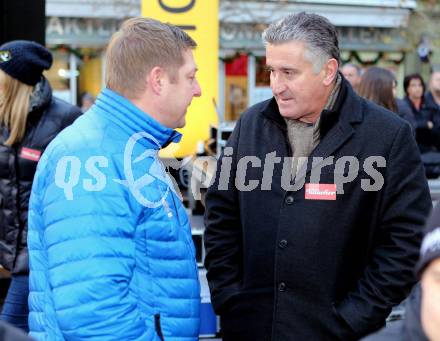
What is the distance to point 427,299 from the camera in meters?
1.32

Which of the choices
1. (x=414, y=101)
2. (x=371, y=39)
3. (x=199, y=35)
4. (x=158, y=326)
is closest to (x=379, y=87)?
(x=414, y=101)

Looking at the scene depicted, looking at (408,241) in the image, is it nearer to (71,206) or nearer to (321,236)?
Result: (321,236)

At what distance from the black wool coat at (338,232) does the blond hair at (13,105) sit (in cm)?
152

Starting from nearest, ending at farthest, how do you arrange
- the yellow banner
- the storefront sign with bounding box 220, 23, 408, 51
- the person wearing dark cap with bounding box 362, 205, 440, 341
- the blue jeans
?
the person wearing dark cap with bounding box 362, 205, 440, 341
the blue jeans
the yellow banner
the storefront sign with bounding box 220, 23, 408, 51

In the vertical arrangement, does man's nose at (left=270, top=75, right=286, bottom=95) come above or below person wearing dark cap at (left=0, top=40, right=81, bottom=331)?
above

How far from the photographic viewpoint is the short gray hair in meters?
2.43

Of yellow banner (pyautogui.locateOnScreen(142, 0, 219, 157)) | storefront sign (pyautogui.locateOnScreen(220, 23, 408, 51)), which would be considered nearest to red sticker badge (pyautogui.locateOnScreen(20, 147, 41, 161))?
yellow banner (pyautogui.locateOnScreen(142, 0, 219, 157))

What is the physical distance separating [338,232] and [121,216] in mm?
800

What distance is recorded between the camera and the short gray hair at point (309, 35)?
2426mm

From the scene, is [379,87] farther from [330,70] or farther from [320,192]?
[320,192]

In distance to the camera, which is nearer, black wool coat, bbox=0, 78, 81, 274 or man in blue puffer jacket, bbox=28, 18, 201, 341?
man in blue puffer jacket, bbox=28, 18, 201, 341

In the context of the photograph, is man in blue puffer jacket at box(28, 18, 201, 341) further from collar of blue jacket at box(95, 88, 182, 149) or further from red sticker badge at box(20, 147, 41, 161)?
red sticker badge at box(20, 147, 41, 161)

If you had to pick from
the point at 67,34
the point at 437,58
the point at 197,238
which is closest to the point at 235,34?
the point at 67,34

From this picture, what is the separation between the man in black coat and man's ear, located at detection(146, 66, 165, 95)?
53 centimetres
